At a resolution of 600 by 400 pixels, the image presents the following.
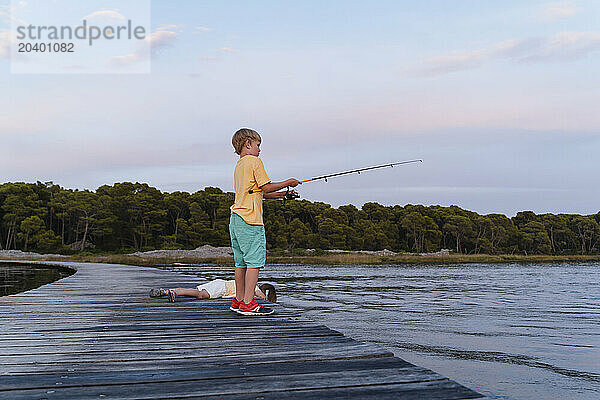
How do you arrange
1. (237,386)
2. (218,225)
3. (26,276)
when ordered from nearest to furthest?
(237,386) < (26,276) < (218,225)

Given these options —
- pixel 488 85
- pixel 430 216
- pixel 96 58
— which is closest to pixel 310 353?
pixel 96 58

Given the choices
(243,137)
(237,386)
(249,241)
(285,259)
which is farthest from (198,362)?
A: (285,259)

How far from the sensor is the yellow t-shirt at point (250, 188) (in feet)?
16.0

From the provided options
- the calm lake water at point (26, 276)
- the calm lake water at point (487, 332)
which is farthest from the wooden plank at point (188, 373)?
the calm lake water at point (26, 276)

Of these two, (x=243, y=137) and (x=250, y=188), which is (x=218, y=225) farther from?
(x=250, y=188)

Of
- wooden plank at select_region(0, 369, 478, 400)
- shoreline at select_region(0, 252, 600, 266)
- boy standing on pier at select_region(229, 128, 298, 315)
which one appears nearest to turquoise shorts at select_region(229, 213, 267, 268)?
boy standing on pier at select_region(229, 128, 298, 315)

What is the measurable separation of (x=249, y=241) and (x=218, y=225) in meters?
62.0

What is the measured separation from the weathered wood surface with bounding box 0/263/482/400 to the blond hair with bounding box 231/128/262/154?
1705mm

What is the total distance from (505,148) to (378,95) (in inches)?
787

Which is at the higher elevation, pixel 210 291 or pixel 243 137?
pixel 243 137

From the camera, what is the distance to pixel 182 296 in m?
7.12

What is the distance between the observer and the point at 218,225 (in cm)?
6600

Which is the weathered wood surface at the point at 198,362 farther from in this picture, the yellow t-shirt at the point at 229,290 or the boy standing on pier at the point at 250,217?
the yellow t-shirt at the point at 229,290

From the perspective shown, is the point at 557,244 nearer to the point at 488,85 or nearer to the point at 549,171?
the point at 549,171
